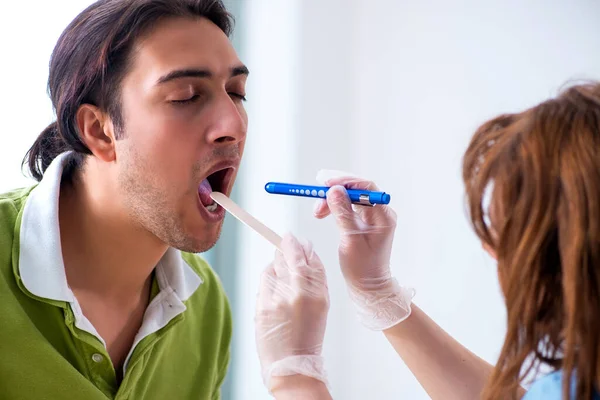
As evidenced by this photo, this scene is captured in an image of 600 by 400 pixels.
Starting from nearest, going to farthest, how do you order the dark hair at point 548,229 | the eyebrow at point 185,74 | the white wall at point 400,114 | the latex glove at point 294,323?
1. the dark hair at point 548,229
2. the latex glove at point 294,323
3. the eyebrow at point 185,74
4. the white wall at point 400,114

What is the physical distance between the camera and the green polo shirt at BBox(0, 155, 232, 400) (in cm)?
113

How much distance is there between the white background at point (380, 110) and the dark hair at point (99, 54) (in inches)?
16.5

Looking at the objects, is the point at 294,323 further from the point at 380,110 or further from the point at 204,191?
the point at 380,110

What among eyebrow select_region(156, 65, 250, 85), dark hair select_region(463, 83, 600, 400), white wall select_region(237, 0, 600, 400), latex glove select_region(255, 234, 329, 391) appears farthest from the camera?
white wall select_region(237, 0, 600, 400)

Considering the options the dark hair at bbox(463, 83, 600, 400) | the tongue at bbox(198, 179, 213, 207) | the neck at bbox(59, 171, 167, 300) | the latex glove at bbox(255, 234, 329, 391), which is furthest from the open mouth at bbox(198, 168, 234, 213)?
the dark hair at bbox(463, 83, 600, 400)

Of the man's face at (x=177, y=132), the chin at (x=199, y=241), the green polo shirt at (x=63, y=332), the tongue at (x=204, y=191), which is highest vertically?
the man's face at (x=177, y=132)

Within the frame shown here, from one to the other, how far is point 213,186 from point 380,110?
701 mm

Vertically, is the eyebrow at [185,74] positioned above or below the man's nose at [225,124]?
above

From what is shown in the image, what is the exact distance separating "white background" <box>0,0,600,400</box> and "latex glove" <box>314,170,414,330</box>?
0.40m

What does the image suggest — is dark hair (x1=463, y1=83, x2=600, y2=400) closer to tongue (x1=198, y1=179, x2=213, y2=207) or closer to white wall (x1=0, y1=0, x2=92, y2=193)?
tongue (x1=198, y1=179, x2=213, y2=207)

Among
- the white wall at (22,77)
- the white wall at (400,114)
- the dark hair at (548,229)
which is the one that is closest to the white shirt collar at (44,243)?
the white wall at (22,77)

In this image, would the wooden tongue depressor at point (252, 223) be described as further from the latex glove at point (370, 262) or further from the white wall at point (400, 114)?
the white wall at point (400, 114)

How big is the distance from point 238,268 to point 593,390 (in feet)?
4.56

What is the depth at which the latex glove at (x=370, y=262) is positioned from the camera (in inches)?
51.1
